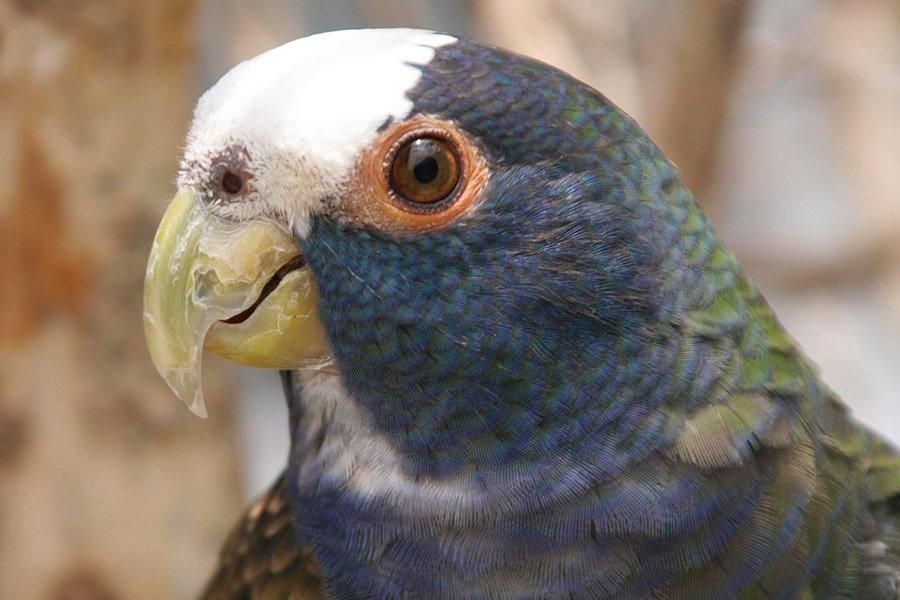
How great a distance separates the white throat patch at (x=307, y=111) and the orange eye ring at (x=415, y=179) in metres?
0.02

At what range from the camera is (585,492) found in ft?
4.41

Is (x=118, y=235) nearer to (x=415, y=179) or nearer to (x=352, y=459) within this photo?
(x=352, y=459)

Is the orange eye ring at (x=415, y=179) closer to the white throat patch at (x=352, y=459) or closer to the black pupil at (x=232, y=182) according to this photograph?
the black pupil at (x=232, y=182)

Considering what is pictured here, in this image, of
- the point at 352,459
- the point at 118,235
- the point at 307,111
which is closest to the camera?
the point at 307,111

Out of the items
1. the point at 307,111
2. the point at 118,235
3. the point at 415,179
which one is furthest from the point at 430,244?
the point at 118,235

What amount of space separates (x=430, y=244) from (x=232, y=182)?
0.28 meters

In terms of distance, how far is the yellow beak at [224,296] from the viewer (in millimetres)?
1350

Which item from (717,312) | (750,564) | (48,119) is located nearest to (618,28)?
(48,119)

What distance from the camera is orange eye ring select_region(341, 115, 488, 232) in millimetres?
1289

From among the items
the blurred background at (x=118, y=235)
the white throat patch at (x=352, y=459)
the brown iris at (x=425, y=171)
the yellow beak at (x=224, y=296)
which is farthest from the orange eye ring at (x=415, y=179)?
the blurred background at (x=118, y=235)

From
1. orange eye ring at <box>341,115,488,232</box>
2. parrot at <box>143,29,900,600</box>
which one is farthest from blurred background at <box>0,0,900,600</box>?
orange eye ring at <box>341,115,488,232</box>

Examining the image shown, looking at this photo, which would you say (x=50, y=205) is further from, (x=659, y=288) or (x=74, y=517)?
(x=659, y=288)

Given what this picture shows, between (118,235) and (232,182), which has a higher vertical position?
(232,182)

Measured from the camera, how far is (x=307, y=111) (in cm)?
129
